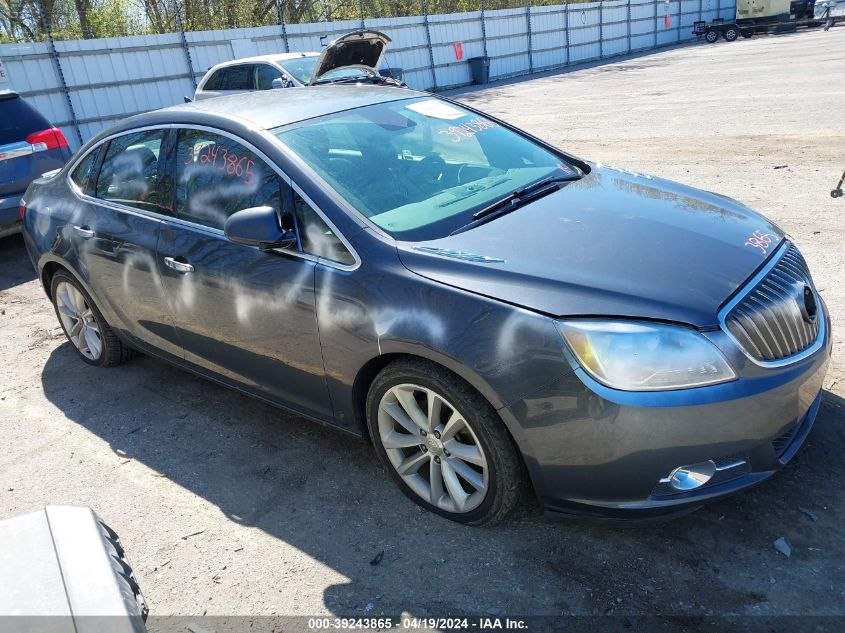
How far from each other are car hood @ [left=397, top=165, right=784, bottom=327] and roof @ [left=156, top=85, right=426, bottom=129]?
112 cm

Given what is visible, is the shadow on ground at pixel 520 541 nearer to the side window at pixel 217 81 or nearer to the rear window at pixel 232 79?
the rear window at pixel 232 79

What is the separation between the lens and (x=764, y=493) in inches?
116

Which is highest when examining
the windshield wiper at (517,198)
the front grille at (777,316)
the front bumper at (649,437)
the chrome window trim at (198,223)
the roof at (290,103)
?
the roof at (290,103)

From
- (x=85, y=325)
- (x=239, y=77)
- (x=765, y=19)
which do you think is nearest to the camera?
(x=85, y=325)

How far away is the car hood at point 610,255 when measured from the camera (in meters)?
2.53

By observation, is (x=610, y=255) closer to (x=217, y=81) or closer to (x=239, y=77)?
(x=239, y=77)

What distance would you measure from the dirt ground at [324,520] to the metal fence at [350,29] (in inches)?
438

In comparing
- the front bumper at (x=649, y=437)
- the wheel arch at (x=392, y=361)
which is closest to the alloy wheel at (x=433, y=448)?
the wheel arch at (x=392, y=361)

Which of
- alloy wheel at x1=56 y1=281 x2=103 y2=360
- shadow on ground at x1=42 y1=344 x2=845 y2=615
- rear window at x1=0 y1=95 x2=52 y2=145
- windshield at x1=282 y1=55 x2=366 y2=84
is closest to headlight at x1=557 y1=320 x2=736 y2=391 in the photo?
shadow on ground at x1=42 y1=344 x2=845 y2=615

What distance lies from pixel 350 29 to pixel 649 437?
21.0 meters

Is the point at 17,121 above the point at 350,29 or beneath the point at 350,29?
beneath

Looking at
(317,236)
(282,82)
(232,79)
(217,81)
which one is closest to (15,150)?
(282,82)

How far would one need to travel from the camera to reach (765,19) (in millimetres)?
32469

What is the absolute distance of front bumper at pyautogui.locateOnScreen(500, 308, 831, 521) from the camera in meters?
2.38
